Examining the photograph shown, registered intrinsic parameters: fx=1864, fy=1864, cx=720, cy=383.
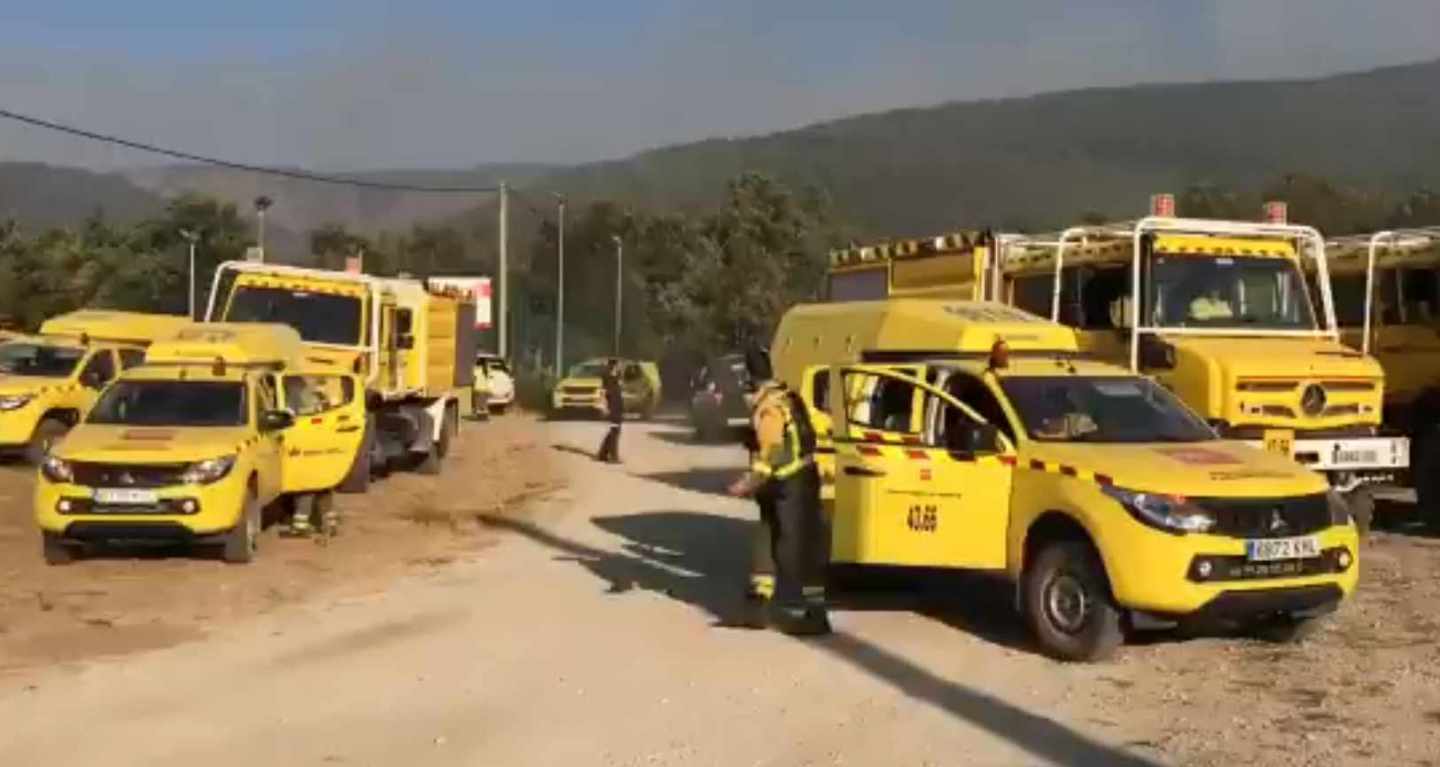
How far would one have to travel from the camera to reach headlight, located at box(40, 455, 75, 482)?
15.0 meters

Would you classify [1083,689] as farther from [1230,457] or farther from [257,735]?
[257,735]

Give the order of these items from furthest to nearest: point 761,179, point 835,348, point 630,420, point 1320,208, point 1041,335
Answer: point 761,179 → point 1320,208 → point 630,420 → point 835,348 → point 1041,335

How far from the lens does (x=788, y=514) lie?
1203cm

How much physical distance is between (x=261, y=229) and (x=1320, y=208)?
40.1 m

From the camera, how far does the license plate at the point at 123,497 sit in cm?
1495

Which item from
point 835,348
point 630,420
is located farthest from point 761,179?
point 835,348

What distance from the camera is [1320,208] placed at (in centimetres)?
7256

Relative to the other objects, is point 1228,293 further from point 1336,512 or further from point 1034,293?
point 1336,512

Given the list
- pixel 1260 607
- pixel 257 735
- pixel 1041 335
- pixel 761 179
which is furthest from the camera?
pixel 761 179

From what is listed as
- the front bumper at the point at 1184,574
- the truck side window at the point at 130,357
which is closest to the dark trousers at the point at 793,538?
the front bumper at the point at 1184,574

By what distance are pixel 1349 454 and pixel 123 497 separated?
10121mm

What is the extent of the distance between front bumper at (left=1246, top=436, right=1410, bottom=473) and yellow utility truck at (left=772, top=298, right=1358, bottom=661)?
10.2 ft

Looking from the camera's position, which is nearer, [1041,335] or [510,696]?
[510,696]

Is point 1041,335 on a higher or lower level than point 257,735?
higher
